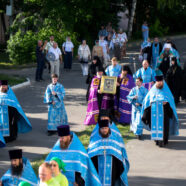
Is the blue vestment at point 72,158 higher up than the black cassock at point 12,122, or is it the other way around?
the blue vestment at point 72,158

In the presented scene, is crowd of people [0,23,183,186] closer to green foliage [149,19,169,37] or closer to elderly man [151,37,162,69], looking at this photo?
elderly man [151,37,162,69]

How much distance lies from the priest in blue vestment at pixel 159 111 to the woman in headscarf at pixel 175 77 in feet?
16.9

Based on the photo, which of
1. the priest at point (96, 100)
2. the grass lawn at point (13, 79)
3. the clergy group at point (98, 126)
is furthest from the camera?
the grass lawn at point (13, 79)

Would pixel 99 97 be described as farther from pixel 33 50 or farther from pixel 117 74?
pixel 33 50

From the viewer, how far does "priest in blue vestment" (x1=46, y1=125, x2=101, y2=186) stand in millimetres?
8328

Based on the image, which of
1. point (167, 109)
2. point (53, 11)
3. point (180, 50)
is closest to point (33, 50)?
point (53, 11)

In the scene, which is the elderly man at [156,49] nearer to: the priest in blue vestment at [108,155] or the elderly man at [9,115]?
the elderly man at [9,115]

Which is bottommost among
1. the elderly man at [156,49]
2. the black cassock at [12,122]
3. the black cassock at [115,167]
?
the black cassock at [12,122]

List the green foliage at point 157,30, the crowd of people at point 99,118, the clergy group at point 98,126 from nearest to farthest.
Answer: the clergy group at point 98,126
the crowd of people at point 99,118
the green foliage at point 157,30

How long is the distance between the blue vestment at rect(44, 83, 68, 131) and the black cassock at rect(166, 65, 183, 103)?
502 centimetres

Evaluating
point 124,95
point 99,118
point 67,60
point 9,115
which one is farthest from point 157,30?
point 99,118

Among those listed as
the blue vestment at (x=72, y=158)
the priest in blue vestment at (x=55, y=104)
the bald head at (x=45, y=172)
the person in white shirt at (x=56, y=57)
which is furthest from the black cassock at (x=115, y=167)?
the person in white shirt at (x=56, y=57)

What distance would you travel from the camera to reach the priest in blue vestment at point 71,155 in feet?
27.3

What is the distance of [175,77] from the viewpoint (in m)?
19.1
